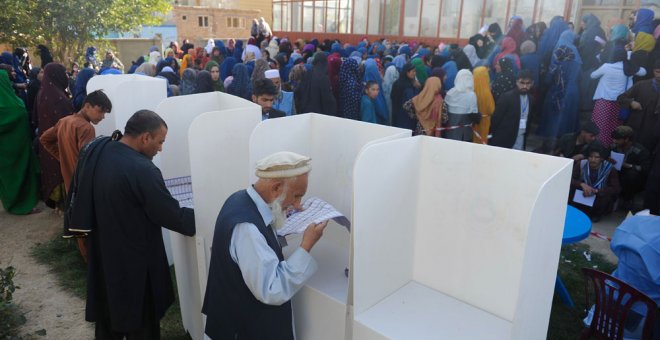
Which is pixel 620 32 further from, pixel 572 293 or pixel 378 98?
pixel 572 293

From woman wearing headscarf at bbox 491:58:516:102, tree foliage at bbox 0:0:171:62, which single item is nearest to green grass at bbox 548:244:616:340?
woman wearing headscarf at bbox 491:58:516:102

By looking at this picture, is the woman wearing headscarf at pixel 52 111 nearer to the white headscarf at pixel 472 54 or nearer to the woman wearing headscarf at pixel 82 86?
the woman wearing headscarf at pixel 82 86

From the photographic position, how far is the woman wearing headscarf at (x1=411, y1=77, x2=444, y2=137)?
19.6 feet

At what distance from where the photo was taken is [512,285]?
220 cm

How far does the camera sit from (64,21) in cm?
1147

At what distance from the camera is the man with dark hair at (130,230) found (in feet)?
7.57

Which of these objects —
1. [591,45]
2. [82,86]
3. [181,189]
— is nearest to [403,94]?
[591,45]

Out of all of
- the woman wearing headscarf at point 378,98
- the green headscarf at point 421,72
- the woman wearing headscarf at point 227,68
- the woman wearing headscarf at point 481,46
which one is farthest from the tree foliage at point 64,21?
the woman wearing headscarf at point 481,46

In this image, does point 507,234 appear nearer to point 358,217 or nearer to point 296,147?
point 358,217

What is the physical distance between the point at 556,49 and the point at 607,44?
1.00 meters

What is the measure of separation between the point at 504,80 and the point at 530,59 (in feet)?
3.42

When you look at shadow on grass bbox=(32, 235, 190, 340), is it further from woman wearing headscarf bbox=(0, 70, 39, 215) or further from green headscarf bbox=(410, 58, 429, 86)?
green headscarf bbox=(410, 58, 429, 86)

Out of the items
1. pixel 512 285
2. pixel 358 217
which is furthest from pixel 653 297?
pixel 358 217

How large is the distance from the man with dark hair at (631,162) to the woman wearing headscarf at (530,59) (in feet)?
6.37
